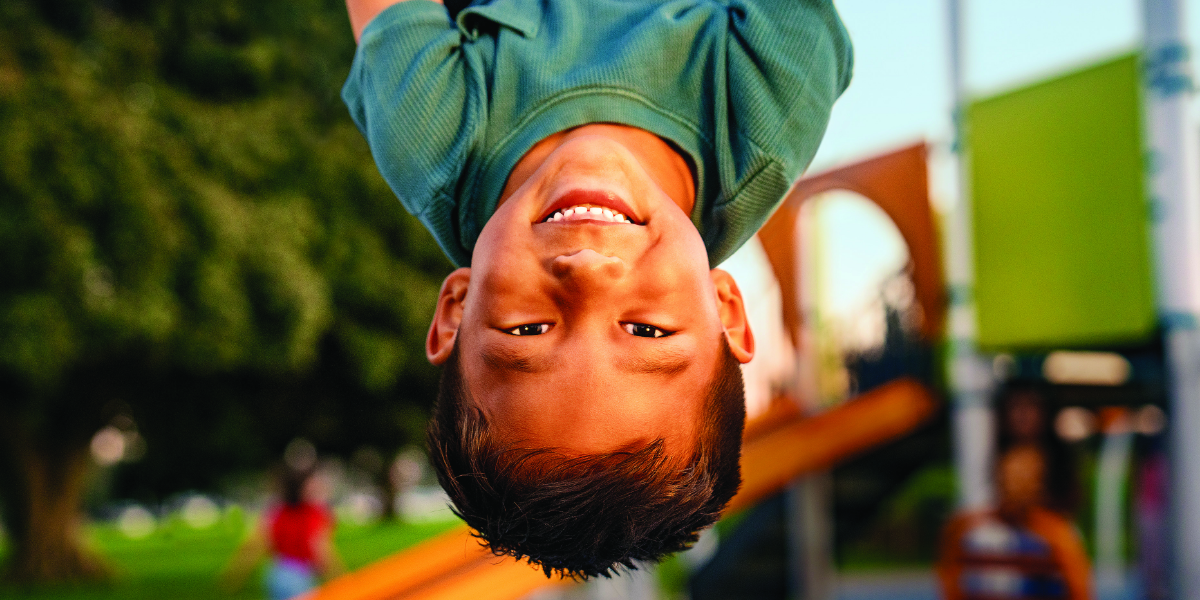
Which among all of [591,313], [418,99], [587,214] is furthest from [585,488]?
[418,99]

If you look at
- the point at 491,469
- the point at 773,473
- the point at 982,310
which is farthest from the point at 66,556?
the point at 491,469

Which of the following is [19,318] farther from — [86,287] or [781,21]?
[781,21]

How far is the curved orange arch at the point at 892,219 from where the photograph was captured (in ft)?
16.0

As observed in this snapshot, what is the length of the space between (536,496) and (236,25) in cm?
789

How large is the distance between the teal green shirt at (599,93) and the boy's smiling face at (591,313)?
15cm

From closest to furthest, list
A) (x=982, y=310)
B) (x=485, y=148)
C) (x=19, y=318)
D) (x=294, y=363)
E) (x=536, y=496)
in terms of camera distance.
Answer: (x=536, y=496), (x=485, y=148), (x=982, y=310), (x=19, y=318), (x=294, y=363)

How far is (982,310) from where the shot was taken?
438cm

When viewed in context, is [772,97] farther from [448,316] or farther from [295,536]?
[295,536]

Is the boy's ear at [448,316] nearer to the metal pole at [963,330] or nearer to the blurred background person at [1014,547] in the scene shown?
the blurred background person at [1014,547]

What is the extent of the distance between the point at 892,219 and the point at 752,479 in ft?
5.46

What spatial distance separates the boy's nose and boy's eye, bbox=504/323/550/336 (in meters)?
0.10

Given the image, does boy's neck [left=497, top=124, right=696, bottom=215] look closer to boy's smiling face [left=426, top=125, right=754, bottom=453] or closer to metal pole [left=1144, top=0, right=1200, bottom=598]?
boy's smiling face [left=426, top=125, right=754, bottom=453]

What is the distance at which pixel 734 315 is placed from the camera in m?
1.53

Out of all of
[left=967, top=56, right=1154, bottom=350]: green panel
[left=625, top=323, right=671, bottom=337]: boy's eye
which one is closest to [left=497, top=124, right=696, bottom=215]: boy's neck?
[left=625, top=323, right=671, bottom=337]: boy's eye
